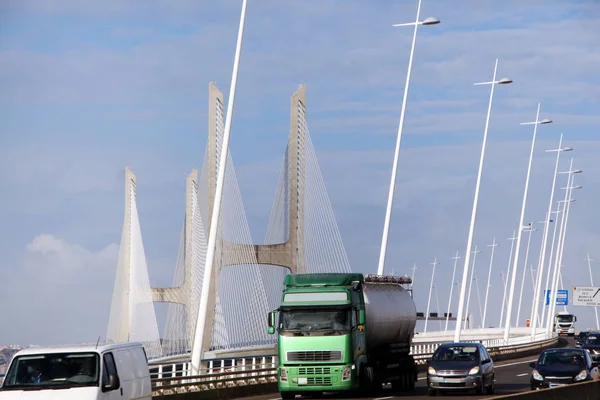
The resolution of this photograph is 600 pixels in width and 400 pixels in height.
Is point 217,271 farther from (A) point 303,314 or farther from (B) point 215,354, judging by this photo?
(A) point 303,314

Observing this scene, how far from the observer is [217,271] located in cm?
4628

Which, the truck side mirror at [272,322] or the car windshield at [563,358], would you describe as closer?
the truck side mirror at [272,322]

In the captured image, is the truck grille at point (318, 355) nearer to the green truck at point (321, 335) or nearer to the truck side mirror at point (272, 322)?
the green truck at point (321, 335)

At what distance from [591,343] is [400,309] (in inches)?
751

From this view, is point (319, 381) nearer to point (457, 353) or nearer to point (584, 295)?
point (457, 353)

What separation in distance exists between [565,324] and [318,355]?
96414mm

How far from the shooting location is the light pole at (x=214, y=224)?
29.4 m

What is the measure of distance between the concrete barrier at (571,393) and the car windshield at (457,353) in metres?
5.23

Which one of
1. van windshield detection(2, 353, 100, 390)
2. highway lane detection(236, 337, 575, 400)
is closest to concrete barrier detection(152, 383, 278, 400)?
highway lane detection(236, 337, 575, 400)

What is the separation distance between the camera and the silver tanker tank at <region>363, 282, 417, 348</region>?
32188 mm

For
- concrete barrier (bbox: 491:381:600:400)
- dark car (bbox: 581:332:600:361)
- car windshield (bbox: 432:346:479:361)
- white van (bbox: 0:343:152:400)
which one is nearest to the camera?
white van (bbox: 0:343:152:400)

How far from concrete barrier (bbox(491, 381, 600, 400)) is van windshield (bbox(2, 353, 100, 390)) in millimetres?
7474

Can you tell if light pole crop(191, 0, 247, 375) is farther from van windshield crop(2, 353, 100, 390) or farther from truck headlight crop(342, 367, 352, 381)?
van windshield crop(2, 353, 100, 390)

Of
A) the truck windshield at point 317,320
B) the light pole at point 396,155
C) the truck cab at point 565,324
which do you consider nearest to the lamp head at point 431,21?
the light pole at point 396,155
